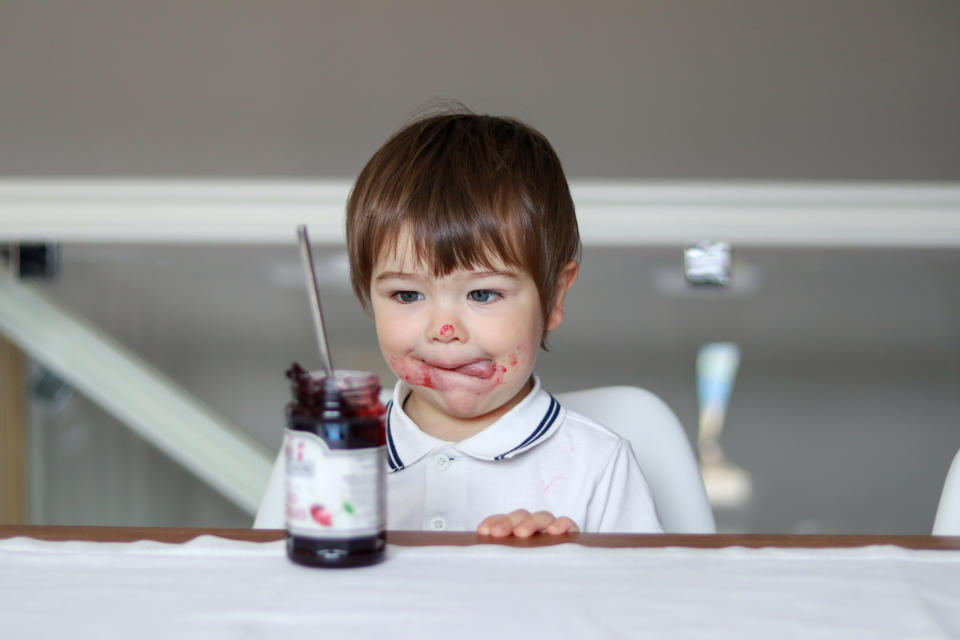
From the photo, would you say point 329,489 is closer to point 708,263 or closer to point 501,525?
point 501,525

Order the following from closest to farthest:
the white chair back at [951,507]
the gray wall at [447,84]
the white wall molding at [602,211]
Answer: the white chair back at [951,507]
the white wall molding at [602,211]
the gray wall at [447,84]

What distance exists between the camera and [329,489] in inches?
20.0

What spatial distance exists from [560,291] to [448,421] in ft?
0.63

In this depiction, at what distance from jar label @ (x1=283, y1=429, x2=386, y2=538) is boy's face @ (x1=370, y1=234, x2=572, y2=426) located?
39 centimetres

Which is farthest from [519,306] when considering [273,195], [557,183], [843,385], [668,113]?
[668,113]

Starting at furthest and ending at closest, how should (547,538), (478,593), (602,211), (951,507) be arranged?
(602,211)
(951,507)
(547,538)
(478,593)

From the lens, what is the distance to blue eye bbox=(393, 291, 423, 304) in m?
0.93

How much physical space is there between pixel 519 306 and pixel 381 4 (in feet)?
6.29

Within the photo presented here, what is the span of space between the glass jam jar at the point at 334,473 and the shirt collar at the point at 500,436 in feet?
1.41

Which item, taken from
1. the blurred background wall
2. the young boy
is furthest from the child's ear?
the blurred background wall

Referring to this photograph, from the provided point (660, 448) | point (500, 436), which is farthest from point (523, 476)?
point (660, 448)

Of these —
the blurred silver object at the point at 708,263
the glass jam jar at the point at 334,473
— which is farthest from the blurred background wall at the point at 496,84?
the glass jam jar at the point at 334,473

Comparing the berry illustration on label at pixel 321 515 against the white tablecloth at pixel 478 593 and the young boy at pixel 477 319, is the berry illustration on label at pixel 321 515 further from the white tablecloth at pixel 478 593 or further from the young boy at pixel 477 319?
the young boy at pixel 477 319

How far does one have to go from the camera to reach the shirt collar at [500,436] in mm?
958
